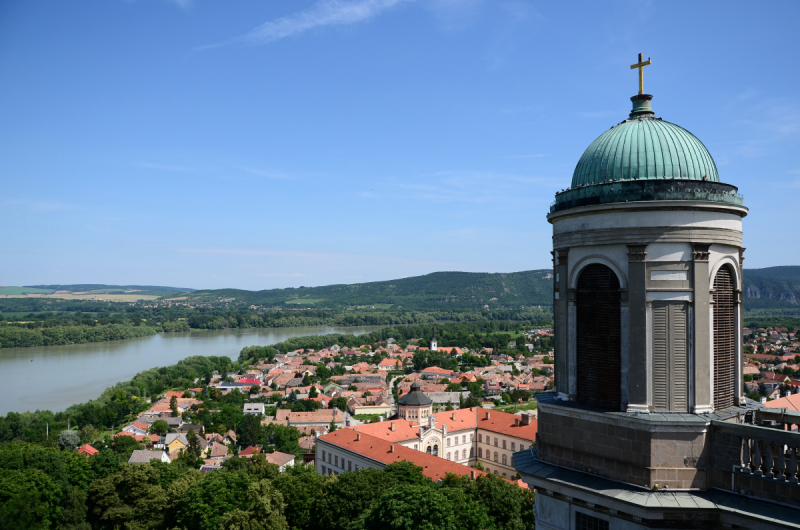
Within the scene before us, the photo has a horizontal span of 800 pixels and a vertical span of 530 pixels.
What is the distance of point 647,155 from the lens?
11273 millimetres

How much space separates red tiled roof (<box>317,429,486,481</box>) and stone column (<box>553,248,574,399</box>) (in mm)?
27043

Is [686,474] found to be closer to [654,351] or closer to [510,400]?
[654,351]

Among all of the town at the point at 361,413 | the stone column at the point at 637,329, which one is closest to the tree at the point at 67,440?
the town at the point at 361,413

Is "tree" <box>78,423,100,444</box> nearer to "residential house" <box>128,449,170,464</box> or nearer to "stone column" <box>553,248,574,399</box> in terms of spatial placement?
"residential house" <box>128,449,170,464</box>

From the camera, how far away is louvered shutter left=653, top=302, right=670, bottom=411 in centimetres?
1045

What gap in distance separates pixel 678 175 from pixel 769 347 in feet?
538

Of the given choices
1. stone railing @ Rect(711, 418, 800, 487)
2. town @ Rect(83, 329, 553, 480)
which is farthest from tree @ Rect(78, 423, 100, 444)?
stone railing @ Rect(711, 418, 800, 487)

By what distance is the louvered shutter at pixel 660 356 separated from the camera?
1045 centimetres

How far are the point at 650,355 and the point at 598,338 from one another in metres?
1.07

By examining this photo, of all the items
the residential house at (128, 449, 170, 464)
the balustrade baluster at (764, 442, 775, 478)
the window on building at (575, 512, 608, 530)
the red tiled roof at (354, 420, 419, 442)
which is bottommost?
the residential house at (128, 449, 170, 464)

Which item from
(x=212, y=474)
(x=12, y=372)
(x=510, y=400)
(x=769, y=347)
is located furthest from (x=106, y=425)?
(x=769, y=347)

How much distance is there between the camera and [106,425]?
258 feet

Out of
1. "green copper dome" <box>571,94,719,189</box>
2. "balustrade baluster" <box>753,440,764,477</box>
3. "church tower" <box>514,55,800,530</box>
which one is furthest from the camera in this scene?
"green copper dome" <box>571,94,719,189</box>

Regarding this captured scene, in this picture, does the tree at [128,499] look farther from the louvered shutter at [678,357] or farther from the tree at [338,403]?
the tree at [338,403]
